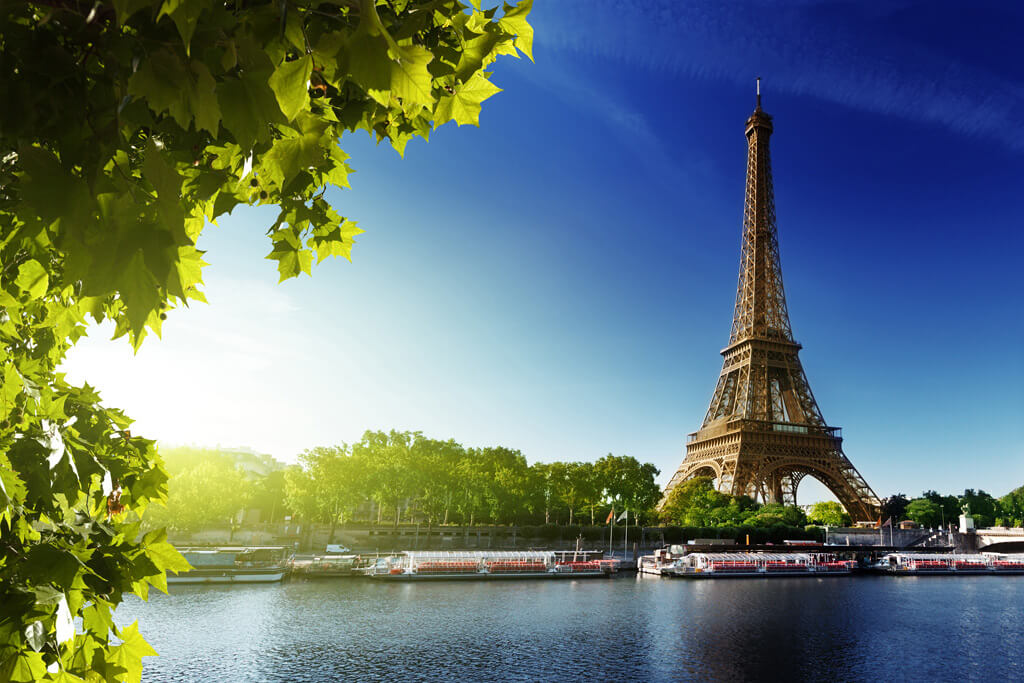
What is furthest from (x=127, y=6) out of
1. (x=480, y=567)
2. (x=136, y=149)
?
(x=480, y=567)

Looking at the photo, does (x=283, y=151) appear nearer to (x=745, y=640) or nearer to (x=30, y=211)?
(x=30, y=211)

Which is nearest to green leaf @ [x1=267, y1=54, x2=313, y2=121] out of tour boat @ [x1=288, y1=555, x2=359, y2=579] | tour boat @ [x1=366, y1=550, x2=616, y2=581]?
tour boat @ [x1=366, y1=550, x2=616, y2=581]

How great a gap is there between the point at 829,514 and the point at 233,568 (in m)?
102

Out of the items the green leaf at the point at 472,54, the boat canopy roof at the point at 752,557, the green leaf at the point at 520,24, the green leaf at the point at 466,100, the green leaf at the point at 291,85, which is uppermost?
the green leaf at the point at 520,24

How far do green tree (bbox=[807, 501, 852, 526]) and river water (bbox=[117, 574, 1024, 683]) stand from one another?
65.9m

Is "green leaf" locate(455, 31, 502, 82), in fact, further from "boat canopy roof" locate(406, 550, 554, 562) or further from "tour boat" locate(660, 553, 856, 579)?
"tour boat" locate(660, 553, 856, 579)

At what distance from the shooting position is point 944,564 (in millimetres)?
64438

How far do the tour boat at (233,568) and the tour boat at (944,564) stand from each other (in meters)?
60.1

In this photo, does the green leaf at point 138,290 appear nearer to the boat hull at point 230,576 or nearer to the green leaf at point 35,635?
the green leaf at point 35,635

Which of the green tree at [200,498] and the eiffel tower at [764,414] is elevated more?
the eiffel tower at [764,414]

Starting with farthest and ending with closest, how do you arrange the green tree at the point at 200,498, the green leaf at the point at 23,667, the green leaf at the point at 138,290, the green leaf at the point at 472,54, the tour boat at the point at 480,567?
the green tree at the point at 200,498 < the tour boat at the point at 480,567 < the green leaf at the point at 472,54 < the green leaf at the point at 23,667 < the green leaf at the point at 138,290

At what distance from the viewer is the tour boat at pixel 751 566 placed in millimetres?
53281

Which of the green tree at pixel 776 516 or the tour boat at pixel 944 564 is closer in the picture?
the tour boat at pixel 944 564

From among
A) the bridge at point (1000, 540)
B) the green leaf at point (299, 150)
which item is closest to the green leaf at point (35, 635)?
the green leaf at point (299, 150)
